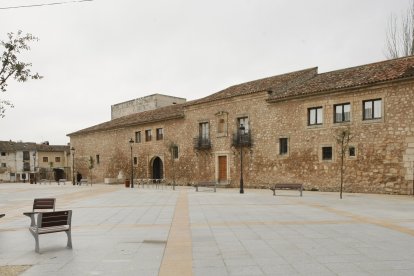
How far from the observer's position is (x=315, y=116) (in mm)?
21734

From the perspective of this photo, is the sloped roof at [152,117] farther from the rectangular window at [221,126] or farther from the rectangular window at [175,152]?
the rectangular window at [221,126]

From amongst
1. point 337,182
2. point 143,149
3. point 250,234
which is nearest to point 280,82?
point 337,182

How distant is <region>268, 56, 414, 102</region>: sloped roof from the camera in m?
18.7

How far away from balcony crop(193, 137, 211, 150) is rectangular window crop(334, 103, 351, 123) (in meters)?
10.5

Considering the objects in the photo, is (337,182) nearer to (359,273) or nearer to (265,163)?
(265,163)

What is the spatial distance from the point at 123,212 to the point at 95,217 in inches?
47.6

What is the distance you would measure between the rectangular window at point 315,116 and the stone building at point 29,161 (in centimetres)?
4900

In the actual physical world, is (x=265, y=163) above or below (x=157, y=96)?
below

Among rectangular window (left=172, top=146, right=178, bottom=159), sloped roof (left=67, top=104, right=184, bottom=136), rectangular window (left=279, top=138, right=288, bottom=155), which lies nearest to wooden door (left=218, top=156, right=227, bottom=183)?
rectangular window (left=279, top=138, right=288, bottom=155)

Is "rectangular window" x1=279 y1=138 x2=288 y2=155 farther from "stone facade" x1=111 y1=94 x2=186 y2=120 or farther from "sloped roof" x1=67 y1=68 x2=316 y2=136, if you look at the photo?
"stone facade" x1=111 y1=94 x2=186 y2=120

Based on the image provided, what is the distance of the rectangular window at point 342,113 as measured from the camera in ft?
66.1

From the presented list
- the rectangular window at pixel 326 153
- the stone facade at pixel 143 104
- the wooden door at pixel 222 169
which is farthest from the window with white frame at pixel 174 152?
the rectangular window at pixel 326 153

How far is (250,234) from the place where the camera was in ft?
26.0

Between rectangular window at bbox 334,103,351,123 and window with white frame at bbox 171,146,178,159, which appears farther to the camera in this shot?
window with white frame at bbox 171,146,178,159
